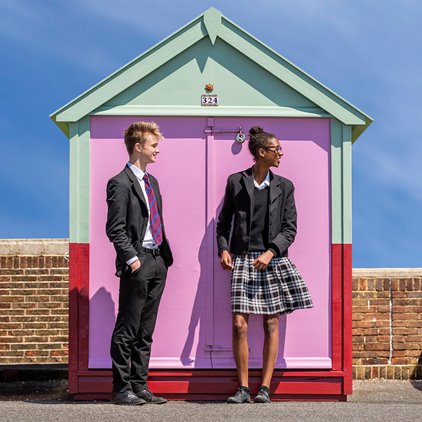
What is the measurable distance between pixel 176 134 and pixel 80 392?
2.37 m

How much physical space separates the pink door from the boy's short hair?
0.42 meters

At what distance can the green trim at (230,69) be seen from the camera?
24.0 feet

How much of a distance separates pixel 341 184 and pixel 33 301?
587cm

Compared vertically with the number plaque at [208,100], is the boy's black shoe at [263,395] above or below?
below

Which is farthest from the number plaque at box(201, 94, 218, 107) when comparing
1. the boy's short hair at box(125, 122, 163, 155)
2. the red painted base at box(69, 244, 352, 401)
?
the red painted base at box(69, 244, 352, 401)

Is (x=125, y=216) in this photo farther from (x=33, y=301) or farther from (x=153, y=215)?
(x=33, y=301)

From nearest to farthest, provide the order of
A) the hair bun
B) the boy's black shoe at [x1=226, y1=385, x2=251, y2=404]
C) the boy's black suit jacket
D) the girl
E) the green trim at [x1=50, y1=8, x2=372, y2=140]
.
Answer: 1. the boy's black suit jacket
2. the boy's black shoe at [x1=226, y1=385, x2=251, y2=404]
3. the girl
4. the hair bun
5. the green trim at [x1=50, y1=8, x2=372, y2=140]

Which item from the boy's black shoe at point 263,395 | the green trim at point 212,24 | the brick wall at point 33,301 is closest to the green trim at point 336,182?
the green trim at point 212,24

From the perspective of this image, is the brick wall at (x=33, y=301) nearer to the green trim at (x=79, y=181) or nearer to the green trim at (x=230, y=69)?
the green trim at (x=79, y=181)

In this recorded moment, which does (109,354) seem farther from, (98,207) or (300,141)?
(300,141)

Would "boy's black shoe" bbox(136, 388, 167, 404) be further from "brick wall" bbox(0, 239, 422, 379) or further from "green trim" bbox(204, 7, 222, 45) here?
"brick wall" bbox(0, 239, 422, 379)

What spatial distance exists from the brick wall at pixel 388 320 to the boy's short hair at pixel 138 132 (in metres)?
4.25

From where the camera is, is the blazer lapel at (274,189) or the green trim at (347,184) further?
the green trim at (347,184)

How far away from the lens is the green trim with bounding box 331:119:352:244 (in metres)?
7.36
